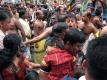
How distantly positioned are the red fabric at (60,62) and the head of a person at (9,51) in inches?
13.4

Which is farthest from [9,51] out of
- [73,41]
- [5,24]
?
[5,24]

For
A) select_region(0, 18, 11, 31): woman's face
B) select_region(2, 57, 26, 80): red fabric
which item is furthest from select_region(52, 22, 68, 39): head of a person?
select_region(0, 18, 11, 31): woman's face

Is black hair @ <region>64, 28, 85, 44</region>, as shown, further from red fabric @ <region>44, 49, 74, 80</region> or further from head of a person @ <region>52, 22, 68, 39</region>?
head of a person @ <region>52, 22, 68, 39</region>

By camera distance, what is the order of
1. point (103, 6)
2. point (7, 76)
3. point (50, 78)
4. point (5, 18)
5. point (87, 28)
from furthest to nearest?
1. point (103, 6)
2. point (87, 28)
3. point (5, 18)
4. point (50, 78)
5. point (7, 76)

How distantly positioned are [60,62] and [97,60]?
2.01 meters

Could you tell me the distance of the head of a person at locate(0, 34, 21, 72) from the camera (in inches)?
141

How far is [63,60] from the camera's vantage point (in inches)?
150

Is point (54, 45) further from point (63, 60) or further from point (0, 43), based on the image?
point (0, 43)

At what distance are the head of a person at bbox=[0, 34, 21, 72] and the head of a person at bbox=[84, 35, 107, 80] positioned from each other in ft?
5.98

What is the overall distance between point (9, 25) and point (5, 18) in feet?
0.54

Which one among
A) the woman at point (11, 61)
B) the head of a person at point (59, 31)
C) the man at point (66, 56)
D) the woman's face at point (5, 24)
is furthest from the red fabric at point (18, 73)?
the woman's face at point (5, 24)

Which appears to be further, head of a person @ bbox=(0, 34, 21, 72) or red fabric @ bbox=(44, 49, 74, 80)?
red fabric @ bbox=(44, 49, 74, 80)

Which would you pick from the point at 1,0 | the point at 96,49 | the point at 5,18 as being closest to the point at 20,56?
the point at 5,18

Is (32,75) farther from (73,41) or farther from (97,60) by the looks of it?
(97,60)
